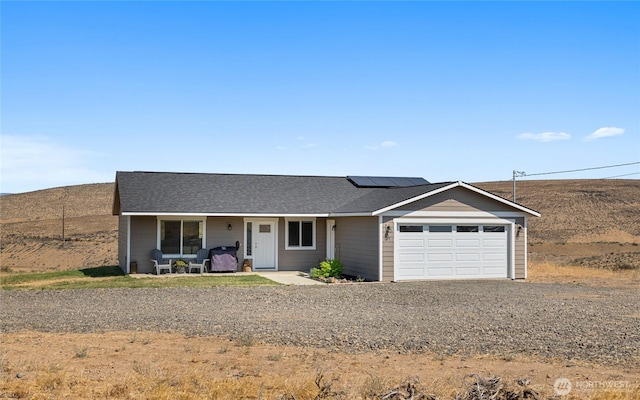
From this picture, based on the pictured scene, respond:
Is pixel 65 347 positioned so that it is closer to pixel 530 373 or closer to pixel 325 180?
pixel 530 373

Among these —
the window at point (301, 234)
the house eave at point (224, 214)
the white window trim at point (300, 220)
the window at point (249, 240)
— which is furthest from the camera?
the window at point (301, 234)

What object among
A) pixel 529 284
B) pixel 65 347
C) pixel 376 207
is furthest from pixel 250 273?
pixel 65 347

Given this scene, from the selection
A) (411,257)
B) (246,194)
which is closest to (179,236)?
(246,194)

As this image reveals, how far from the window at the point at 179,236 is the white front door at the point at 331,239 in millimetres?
4968

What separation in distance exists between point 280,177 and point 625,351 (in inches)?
841

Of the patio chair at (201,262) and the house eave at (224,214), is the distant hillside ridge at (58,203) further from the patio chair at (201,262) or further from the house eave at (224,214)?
the house eave at (224,214)

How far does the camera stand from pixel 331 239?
87.5ft

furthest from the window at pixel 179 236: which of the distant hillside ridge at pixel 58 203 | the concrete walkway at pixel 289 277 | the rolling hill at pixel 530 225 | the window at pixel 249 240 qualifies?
the distant hillside ridge at pixel 58 203

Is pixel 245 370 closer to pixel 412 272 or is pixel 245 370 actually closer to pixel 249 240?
pixel 412 272

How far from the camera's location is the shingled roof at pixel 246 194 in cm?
2427

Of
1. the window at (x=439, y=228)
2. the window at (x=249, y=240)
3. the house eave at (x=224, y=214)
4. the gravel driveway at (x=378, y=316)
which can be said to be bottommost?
the gravel driveway at (x=378, y=316)

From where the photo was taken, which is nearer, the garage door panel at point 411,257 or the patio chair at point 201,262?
the garage door panel at point 411,257

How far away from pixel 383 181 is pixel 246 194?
256 inches

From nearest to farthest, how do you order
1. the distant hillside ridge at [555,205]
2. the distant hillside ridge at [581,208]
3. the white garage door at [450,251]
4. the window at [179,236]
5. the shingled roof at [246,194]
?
the white garage door at [450,251]
the shingled roof at [246,194]
the window at [179,236]
the distant hillside ridge at [581,208]
the distant hillside ridge at [555,205]
